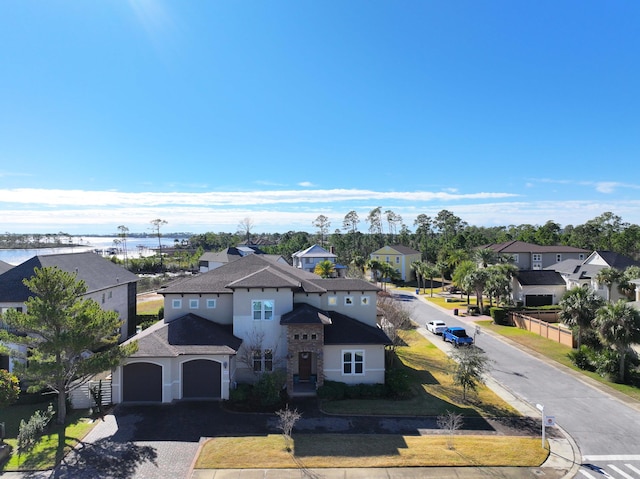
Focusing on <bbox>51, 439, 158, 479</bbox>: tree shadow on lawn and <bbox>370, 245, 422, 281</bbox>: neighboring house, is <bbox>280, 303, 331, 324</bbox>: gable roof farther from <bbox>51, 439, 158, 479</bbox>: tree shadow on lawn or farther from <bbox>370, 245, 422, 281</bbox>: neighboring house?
<bbox>370, 245, 422, 281</bbox>: neighboring house

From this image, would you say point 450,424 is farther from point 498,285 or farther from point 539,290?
point 539,290

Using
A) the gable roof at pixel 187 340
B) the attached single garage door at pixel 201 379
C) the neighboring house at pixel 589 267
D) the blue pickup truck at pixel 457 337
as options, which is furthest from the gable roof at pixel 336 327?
the neighboring house at pixel 589 267

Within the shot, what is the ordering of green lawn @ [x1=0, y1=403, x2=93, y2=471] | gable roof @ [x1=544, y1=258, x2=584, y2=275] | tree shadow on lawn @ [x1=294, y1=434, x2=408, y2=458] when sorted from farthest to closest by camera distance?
gable roof @ [x1=544, y1=258, x2=584, y2=275] → tree shadow on lawn @ [x1=294, y1=434, x2=408, y2=458] → green lawn @ [x1=0, y1=403, x2=93, y2=471]

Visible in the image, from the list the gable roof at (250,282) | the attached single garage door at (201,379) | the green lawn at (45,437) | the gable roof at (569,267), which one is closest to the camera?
the green lawn at (45,437)

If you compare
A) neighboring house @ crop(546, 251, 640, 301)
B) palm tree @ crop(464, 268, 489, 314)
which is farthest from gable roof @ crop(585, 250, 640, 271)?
palm tree @ crop(464, 268, 489, 314)

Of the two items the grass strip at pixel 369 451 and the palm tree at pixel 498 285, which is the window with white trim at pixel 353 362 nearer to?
the grass strip at pixel 369 451

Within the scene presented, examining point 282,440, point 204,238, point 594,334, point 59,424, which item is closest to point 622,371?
point 594,334

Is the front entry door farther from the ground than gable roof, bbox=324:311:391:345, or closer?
closer
